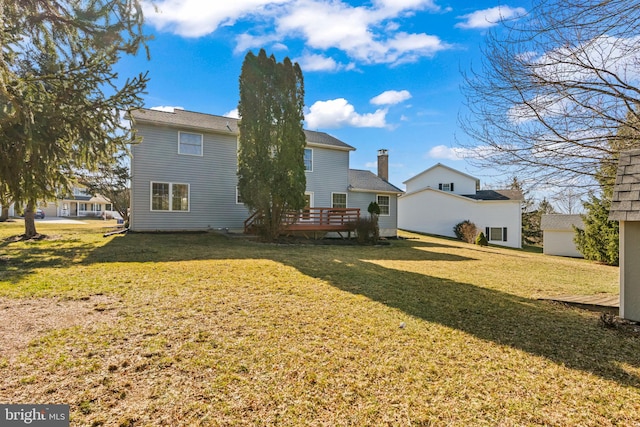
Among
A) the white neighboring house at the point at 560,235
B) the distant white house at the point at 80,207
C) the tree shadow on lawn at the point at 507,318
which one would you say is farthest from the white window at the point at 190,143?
the distant white house at the point at 80,207

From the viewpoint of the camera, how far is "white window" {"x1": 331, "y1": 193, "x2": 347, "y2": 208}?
64.2ft

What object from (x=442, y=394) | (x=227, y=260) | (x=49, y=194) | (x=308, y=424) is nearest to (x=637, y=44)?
(x=442, y=394)

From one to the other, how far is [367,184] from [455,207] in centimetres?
1088

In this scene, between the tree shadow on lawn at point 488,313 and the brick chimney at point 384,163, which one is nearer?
the tree shadow on lawn at point 488,313

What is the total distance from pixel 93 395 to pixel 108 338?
1.15 metres

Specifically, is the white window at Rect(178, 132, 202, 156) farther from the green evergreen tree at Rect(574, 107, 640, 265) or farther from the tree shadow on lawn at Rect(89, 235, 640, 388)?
the green evergreen tree at Rect(574, 107, 640, 265)

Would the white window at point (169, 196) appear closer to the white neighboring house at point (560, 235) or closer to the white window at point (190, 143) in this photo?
the white window at point (190, 143)

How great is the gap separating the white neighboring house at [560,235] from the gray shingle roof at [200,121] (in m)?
15.9

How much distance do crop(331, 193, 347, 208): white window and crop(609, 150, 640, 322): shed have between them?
15001mm

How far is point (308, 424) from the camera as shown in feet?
7.61

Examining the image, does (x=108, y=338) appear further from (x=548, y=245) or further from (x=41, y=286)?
(x=548, y=245)

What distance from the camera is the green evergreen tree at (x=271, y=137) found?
1352cm

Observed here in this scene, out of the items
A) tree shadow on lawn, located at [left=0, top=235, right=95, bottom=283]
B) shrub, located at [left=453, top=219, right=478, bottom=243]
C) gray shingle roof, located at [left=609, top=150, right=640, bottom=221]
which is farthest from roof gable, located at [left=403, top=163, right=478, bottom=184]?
tree shadow on lawn, located at [left=0, top=235, right=95, bottom=283]

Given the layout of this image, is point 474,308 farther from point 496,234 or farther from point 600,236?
point 496,234
